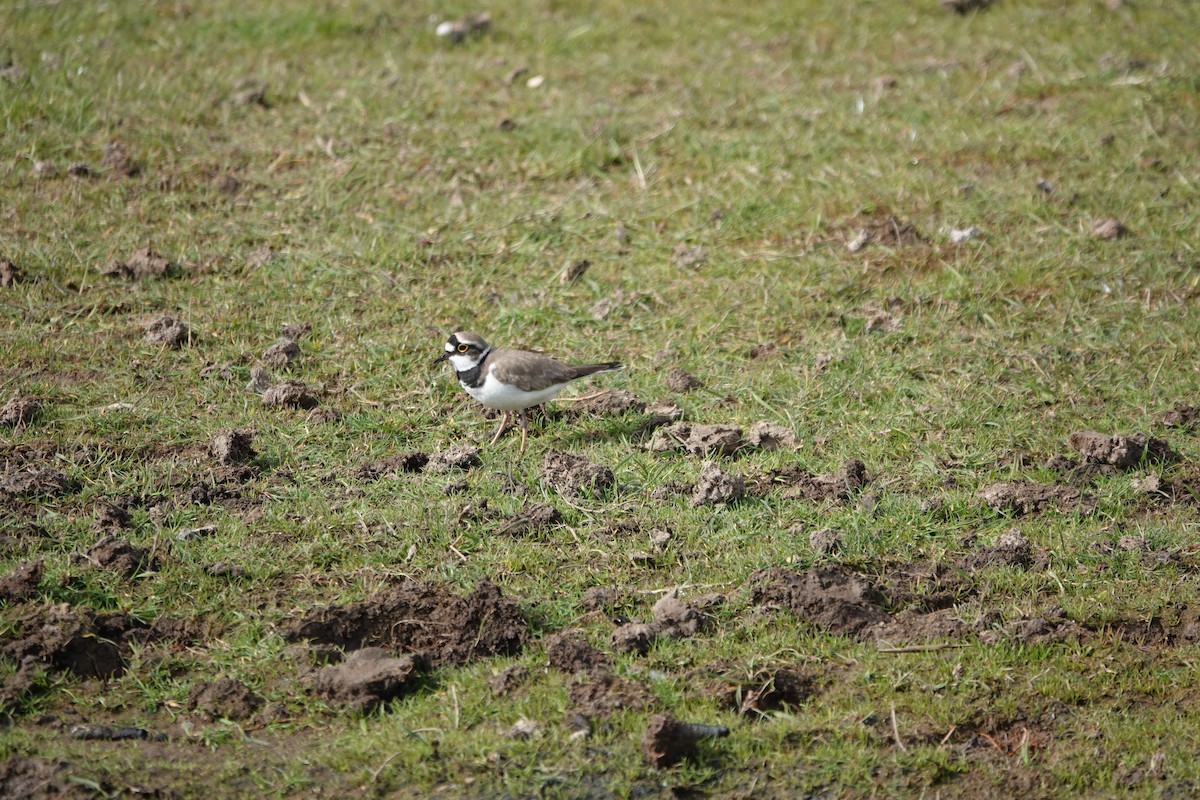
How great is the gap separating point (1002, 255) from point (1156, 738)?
15.0ft

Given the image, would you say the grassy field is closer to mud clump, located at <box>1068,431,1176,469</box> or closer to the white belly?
mud clump, located at <box>1068,431,1176,469</box>

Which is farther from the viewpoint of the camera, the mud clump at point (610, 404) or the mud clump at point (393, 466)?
the mud clump at point (610, 404)

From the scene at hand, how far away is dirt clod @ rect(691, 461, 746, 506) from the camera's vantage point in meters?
6.55

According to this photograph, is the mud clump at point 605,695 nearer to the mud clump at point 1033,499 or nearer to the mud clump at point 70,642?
the mud clump at point 70,642

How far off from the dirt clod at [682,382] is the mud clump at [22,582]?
3.68 metres

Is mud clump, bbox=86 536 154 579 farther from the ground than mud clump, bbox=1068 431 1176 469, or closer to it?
farther from the ground

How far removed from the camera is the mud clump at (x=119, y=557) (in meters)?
5.72

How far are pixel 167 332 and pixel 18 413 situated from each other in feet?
3.84

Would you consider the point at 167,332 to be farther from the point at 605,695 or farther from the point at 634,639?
the point at 605,695

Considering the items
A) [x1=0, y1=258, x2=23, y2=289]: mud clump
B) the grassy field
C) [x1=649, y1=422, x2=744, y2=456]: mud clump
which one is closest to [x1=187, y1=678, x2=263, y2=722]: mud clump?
the grassy field

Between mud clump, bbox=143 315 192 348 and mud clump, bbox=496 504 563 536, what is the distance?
9.08 feet

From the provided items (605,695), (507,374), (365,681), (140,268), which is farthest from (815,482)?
(140,268)

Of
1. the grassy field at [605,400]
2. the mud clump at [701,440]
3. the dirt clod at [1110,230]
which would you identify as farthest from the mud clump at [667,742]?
the dirt clod at [1110,230]

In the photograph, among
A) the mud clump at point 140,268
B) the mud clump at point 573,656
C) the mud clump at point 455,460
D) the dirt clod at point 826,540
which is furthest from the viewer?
the mud clump at point 140,268
